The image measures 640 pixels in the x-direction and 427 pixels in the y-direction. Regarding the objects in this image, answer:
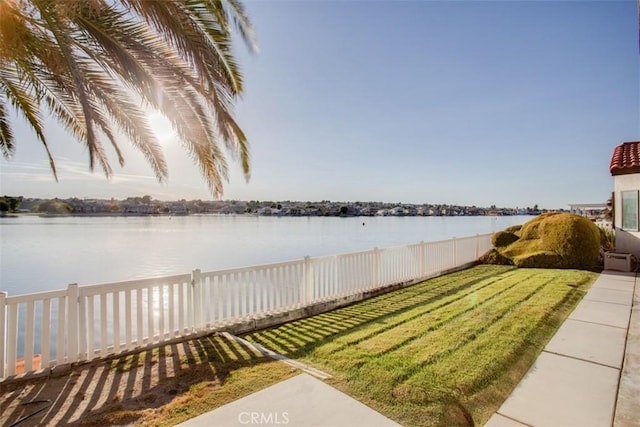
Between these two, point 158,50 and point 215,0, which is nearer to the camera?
point 158,50

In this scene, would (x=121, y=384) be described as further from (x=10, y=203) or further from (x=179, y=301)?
(x=10, y=203)

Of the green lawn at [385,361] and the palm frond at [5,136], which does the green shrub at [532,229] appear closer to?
the green lawn at [385,361]

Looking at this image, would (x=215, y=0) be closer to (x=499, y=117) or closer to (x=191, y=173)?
(x=191, y=173)

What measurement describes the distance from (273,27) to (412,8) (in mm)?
3473

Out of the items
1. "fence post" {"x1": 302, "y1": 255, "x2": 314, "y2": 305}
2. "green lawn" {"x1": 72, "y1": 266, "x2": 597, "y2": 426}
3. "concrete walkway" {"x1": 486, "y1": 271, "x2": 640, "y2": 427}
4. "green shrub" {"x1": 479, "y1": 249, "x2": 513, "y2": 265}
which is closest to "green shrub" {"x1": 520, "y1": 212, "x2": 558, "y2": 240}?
"green shrub" {"x1": 479, "y1": 249, "x2": 513, "y2": 265}

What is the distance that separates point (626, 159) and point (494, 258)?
4.63 metres

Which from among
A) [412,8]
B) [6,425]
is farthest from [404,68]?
[6,425]

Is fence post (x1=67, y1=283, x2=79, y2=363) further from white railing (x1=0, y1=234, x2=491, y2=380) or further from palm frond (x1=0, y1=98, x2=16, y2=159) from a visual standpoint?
palm frond (x1=0, y1=98, x2=16, y2=159)

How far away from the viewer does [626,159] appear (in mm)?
8656

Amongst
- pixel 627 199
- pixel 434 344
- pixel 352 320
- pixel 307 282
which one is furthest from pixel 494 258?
pixel 434 344

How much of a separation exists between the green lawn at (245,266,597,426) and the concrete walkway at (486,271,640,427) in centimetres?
12

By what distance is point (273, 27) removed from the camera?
625cm

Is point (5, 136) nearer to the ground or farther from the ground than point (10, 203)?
farther from the ground

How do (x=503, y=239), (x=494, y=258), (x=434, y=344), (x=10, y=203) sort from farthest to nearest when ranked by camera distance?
(x=10, y=203), (x=503, y=239), (x=494, y=258), (x=434, y=344)
